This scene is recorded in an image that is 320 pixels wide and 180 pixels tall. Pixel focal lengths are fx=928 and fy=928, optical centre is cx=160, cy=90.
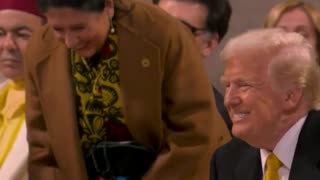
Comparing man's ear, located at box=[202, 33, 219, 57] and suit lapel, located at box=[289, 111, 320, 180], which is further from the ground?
suit lapel, located at box=[289, 111, 320, 180]

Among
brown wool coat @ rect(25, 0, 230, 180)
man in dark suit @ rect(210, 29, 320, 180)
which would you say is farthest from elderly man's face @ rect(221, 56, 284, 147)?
brown wool coat @ rect(25, 0, 230, 180)

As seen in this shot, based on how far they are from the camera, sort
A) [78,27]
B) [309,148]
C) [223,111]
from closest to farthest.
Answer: [309,148] < [78,27] < [223,111]

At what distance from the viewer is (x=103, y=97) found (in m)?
2.18

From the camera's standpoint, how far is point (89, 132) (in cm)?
222

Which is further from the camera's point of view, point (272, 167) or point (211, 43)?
point (211, 43)

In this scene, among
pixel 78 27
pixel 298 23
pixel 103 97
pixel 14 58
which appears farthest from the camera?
pixel 298 23

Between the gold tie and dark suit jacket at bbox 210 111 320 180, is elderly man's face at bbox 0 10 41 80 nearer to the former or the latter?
dark suit jacket at bbox 210 111 320 180

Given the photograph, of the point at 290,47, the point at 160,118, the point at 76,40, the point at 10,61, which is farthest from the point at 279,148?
the point at 10,61

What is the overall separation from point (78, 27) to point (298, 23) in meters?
0.98

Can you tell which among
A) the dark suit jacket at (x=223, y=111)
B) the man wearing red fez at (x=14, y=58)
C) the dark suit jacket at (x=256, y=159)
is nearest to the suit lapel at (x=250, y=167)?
the dark suit jacket at (x=256, y=159)

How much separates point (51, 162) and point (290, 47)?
2.45 feet

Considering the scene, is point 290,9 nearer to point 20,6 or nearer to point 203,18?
point 203,18

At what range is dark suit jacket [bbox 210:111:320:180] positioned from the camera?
186 centimetres

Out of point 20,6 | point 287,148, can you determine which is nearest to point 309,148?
point 287,148
